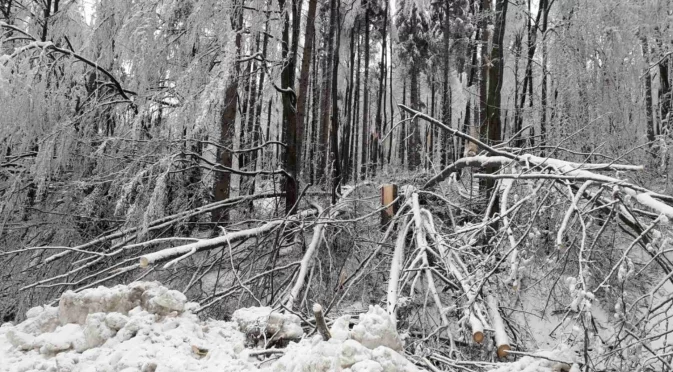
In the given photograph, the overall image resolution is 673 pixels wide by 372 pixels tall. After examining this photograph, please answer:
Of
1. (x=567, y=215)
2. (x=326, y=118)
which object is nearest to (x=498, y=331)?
(x=567, y=215)

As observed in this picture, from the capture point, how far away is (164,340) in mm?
2104

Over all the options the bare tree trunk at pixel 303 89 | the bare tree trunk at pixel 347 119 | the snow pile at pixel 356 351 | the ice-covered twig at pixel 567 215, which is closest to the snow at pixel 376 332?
the snow pile at pixel 356 351

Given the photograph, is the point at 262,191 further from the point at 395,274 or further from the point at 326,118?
the point at 326,118

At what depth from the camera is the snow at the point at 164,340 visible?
1671 millimetres

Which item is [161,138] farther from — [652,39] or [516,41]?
[516,41]

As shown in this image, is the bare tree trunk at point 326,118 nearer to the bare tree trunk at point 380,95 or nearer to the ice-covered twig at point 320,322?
the bare tree trunk at point 380,95

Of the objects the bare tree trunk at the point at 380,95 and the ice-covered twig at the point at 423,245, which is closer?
the ice-covered twig at the point at 423,245

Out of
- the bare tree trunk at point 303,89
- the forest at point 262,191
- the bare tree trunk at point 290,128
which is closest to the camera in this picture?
the forest at point 262,191

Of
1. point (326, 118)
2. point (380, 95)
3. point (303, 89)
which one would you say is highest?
point (380, 95)

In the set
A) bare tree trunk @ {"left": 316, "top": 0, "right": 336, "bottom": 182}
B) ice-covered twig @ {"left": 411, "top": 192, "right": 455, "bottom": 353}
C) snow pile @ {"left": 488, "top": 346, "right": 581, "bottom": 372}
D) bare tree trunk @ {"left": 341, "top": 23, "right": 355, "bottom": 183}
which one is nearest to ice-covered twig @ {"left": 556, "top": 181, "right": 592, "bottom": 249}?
snow pile @ {"left": 488, "top": 346, "right": 581, "bottom": 372}

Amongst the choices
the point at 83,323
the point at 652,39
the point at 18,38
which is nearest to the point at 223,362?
the point at 83,323

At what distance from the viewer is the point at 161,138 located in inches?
190

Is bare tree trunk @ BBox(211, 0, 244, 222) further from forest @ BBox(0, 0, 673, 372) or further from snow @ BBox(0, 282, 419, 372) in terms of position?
snow @ BBox(0, 282, 419, 372)

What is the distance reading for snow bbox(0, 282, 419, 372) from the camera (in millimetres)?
1671
